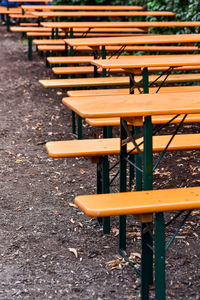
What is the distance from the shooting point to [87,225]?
4.55 metres

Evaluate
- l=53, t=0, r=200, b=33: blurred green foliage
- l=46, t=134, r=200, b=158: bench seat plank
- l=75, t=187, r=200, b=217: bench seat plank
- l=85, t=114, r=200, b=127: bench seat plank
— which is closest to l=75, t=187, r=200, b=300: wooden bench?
l=75, t=187, r=200, b=217: bench seat plank

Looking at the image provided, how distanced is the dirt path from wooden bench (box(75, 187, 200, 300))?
1.04ft

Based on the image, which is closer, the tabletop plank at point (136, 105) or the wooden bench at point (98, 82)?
the tabletop plank at point (136, 105)

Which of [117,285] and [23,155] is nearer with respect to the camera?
[117,285]

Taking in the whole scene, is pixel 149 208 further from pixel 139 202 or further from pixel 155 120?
pixel 155 120

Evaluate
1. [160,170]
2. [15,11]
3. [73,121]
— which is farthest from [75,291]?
[15,11]

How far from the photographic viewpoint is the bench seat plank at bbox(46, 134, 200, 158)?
421 centimetres

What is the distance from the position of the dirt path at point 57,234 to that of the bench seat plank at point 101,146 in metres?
0.61

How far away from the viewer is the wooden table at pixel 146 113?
3219 millimetres

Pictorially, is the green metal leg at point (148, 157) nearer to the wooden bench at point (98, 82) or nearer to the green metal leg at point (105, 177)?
the green metal leg at point (105, 177)

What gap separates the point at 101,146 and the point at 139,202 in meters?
1.25

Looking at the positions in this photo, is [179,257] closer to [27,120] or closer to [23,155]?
[23,155]

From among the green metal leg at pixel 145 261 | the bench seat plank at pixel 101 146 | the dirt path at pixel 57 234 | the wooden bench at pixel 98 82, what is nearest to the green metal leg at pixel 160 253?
the green metal leg at pixel 145 261

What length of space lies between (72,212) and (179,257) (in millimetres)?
1117
